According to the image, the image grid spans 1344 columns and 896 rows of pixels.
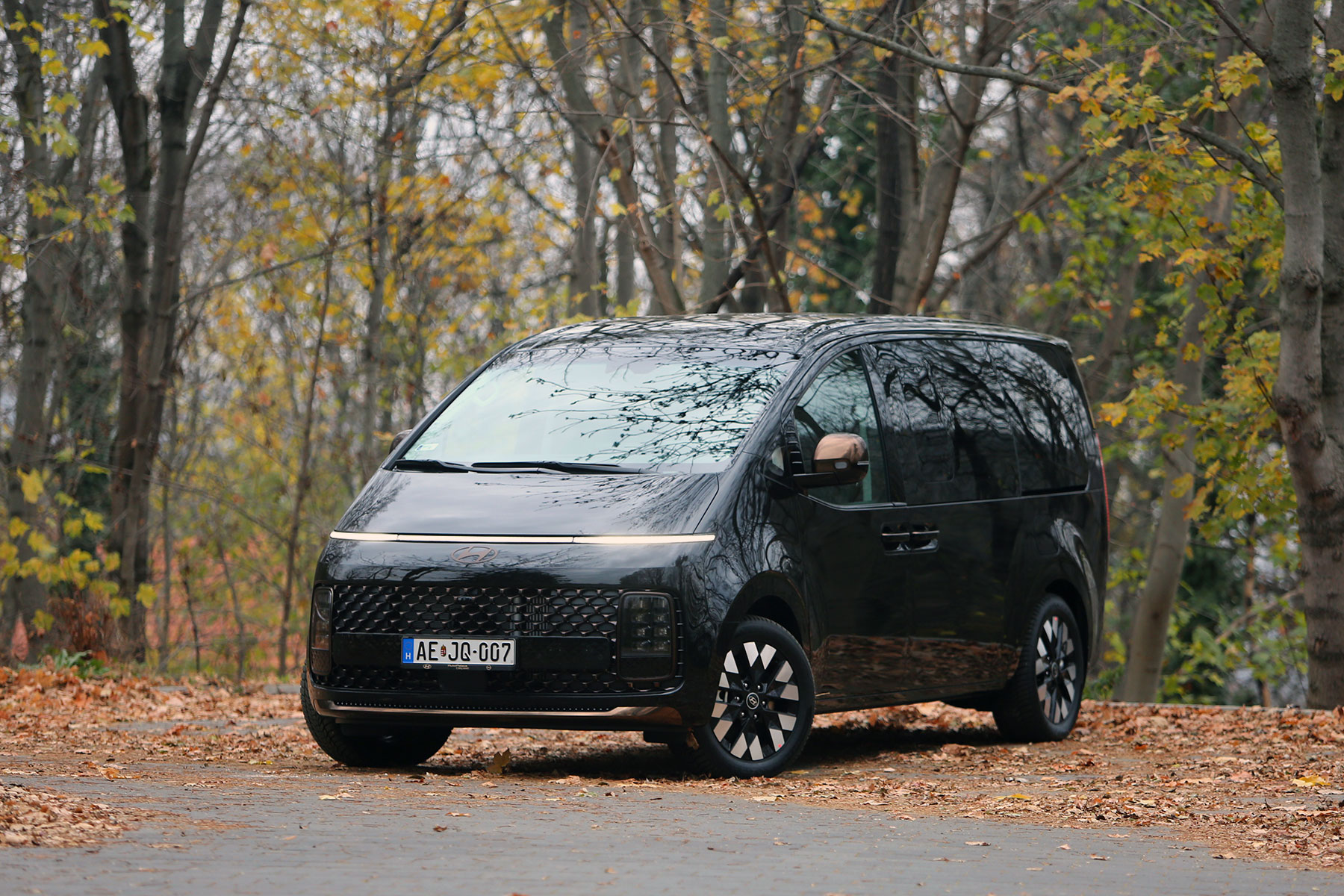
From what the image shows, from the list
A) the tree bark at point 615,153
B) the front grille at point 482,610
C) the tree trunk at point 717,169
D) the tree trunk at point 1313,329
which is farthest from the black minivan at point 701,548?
the tree bark at point 615,153

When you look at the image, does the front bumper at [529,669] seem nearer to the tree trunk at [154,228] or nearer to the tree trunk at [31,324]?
Answer: the tree trunk at [154,228]

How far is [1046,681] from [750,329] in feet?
8.70

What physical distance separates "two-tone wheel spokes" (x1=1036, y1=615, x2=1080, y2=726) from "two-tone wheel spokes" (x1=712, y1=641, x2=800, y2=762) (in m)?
2.45

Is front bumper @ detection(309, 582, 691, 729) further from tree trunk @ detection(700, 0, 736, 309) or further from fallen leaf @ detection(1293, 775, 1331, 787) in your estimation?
tree trunk @ detection(700, 0, 736, 309)

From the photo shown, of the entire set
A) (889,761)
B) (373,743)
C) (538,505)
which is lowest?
(889,761)

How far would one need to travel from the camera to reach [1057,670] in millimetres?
9453

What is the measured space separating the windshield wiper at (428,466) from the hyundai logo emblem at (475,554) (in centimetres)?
63

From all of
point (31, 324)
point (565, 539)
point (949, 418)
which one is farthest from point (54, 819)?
point (31, 324)

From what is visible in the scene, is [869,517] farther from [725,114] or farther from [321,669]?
[725,114]

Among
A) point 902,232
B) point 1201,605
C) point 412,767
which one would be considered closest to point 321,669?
point 412,767

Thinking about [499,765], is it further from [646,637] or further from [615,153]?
[615,153]

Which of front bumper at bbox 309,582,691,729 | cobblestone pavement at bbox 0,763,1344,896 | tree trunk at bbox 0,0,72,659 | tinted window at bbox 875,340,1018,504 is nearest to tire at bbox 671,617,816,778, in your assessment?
front bumper at bbox 309,582,691,729

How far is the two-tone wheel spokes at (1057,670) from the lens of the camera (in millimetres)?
9289

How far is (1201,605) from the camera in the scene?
24.1 metres
